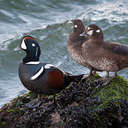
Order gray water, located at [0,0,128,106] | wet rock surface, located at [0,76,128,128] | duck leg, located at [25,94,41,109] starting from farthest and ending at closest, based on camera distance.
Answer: gray water, located at [0,0,128,106]
duck leg, located at [25,94,41,109]
wet rock surface, located at [0,76,128,128]

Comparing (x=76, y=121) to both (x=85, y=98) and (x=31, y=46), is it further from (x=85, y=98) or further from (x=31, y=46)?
(x=31, y=46)

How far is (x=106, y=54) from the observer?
5043 mm

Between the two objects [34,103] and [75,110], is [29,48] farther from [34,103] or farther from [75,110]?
[75,110]

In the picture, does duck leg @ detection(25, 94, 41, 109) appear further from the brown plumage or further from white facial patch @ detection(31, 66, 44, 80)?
the brown plumage

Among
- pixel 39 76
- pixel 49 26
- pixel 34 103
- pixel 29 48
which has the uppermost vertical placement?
pixel 29 48

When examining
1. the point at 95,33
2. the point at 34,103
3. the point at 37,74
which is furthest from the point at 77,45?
the point at 34,103

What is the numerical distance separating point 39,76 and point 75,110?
0.66 m

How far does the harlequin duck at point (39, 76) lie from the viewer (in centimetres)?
472

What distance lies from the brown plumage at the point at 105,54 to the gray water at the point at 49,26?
3002 millimetres

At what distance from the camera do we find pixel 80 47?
5641 mm

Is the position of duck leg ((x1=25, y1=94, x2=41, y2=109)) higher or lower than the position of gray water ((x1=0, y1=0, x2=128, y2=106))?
higher

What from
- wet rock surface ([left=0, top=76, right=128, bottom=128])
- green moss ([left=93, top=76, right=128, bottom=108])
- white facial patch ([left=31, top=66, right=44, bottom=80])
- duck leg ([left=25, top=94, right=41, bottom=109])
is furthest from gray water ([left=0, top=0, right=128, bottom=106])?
green moss ([left=93, top=76, right=128, bottom=108])

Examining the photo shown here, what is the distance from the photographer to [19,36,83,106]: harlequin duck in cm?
472

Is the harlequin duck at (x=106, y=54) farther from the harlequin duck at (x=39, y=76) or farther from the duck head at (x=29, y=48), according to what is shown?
the duck head at (x=29, y=48)
